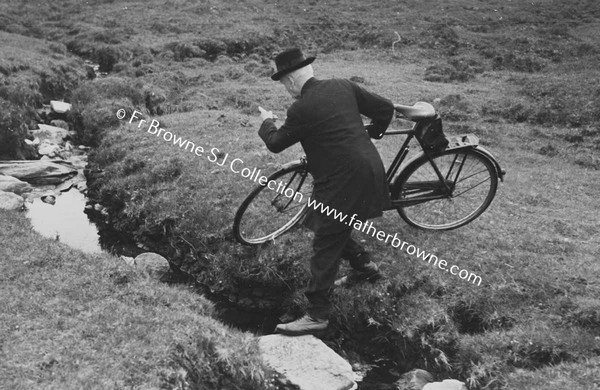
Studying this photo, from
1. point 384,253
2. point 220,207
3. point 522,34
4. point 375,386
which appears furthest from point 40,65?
point 522,34

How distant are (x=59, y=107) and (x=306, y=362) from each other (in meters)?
14.6

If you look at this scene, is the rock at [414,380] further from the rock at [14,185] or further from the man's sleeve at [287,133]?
the rock at [14,185]

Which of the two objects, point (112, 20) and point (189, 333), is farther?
point (112, 20)

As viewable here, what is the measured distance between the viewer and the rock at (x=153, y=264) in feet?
31.4

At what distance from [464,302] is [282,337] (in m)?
2.98

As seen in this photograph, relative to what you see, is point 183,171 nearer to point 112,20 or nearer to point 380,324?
point 380,324

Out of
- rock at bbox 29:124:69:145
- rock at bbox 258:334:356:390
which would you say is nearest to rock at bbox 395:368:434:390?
rock at bbox 258:334:356:390

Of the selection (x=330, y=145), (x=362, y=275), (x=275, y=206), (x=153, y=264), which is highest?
(x=330, y=145)

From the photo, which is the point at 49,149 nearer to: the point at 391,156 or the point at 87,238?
the point at 87,238

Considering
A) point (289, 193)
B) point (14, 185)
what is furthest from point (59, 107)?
point (289, 193)

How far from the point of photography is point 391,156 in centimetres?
1409

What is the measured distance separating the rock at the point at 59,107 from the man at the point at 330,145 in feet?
42.9

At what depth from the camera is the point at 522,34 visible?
2822 centimetres

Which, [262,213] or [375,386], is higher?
[262,213]
